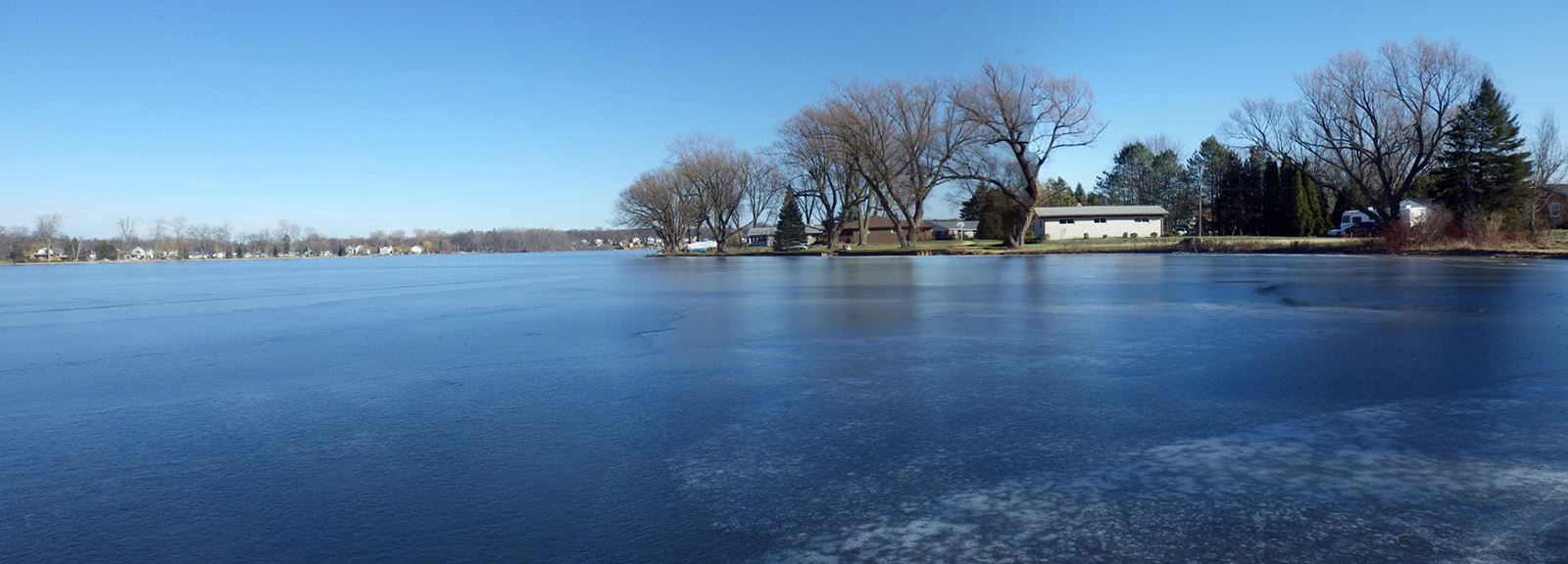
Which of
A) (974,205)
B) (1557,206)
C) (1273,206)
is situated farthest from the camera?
(974,205)

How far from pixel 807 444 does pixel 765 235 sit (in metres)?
109

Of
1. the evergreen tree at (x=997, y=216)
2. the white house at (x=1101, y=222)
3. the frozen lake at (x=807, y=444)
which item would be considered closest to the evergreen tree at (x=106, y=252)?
the evergreen tree at (x=997, y=216)

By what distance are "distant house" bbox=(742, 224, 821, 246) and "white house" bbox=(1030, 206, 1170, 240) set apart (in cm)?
2314

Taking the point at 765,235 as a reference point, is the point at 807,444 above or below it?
below

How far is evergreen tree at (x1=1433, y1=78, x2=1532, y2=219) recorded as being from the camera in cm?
4531

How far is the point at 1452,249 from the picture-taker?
3628 centimetres

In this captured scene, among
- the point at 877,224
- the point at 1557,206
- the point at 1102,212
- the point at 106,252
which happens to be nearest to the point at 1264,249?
the point at 1102,212

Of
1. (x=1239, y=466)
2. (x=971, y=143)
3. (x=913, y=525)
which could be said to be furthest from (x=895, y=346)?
(x=971, y=143)

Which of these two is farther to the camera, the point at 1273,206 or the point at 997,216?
the point at 997,216

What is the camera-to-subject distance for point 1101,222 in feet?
259

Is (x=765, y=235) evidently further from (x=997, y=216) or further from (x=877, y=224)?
(x=997, y=216)

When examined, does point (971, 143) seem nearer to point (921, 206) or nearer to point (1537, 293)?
point (921, 206)

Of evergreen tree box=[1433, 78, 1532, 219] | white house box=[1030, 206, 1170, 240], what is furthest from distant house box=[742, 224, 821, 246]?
evergreen tree box=[1433, 78, 1532, 219]

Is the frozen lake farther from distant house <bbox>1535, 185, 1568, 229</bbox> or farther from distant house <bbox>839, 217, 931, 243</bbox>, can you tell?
distant house <bbox>839, 217, 931, 243</bbox>
